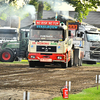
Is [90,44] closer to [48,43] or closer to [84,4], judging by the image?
[48,43]

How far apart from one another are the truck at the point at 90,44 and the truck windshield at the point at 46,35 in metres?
6.92

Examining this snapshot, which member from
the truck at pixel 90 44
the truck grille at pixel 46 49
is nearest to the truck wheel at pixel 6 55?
the truck at pixel 90 44

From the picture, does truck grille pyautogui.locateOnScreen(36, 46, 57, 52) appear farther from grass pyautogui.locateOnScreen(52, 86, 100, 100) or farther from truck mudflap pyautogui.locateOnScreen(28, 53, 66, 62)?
grass pyautogui.locateOnScreen(52, 86, 100, 100)

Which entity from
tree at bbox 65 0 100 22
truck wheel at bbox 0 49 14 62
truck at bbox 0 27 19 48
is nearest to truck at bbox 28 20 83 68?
truck wheel at bbox 0 49 14 62

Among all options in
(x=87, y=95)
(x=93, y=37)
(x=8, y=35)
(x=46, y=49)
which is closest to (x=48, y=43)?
(x=46, y=49)

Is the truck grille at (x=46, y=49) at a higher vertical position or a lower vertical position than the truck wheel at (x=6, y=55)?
higher


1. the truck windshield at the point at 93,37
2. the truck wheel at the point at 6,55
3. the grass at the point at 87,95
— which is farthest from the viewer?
the truck windshield at the point at 93,37

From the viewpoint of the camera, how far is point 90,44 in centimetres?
2961

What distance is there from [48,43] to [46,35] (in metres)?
0.49

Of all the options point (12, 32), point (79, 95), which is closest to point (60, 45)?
point (12, 32)

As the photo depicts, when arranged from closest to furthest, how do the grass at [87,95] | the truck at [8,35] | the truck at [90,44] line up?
the grass at [87,95], the truck at [90,44], the truck at [8,35]

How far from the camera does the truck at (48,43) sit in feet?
74.8

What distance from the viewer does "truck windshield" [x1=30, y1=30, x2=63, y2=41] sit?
22.8m

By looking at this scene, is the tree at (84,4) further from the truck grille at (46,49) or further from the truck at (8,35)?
the truck grille at (46,49)
